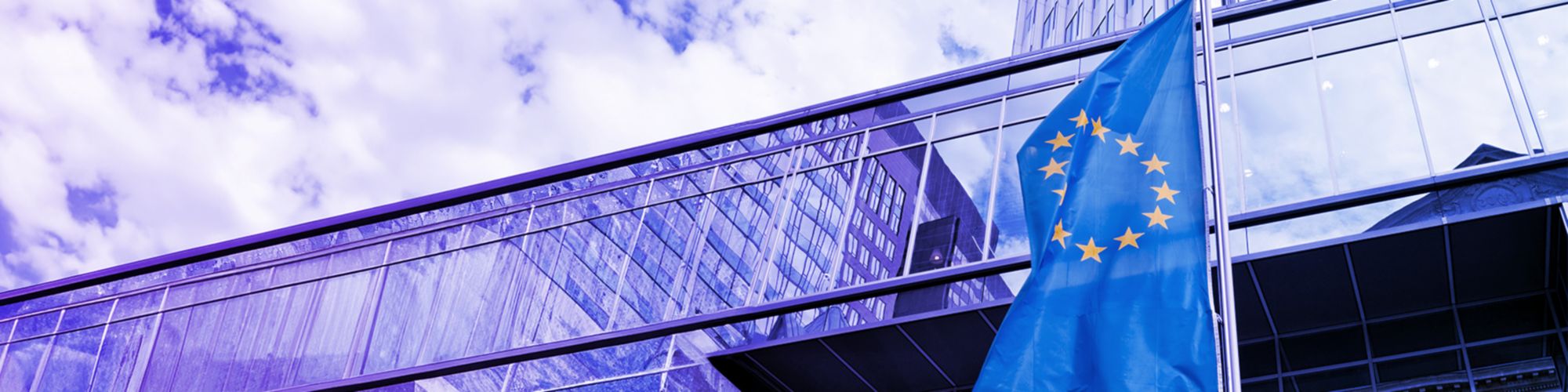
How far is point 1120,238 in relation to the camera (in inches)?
420

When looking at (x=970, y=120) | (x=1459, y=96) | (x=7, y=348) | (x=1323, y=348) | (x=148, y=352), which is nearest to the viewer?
(x=1459, y=96)

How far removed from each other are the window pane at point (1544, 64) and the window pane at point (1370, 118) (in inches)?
50.9

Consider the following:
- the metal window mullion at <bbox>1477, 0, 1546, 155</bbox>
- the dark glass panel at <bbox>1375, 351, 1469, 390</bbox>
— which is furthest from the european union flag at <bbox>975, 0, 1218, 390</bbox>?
the dark glass panel at <bbox>1375, 351, 1469, 390</bbox>

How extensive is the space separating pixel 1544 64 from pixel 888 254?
336 inches

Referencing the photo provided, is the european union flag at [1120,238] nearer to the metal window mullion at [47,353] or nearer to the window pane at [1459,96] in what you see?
the window pane at [1459,96]

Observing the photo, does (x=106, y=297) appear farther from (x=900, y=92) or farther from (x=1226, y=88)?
(x=1226, y=88)

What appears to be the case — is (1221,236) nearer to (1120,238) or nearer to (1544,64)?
(1120,238)

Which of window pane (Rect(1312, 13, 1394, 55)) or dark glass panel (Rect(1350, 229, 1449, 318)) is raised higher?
window pane (Rect(1312, 13, 1394, 55))

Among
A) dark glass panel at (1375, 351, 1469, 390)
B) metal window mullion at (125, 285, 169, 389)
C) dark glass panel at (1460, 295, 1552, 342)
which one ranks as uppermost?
metal window mullion at (125, 285, 169, 389)

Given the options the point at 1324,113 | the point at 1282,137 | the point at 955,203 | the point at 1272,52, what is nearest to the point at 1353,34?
the point at 1272,52

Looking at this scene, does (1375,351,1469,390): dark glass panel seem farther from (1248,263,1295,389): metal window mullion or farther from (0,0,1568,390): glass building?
(1248,263,1295,389): metal window mullion

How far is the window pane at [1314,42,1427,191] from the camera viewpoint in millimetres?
16891

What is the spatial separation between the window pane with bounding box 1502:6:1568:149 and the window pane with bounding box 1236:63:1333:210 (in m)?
2.34

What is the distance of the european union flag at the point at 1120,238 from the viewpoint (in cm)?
988
